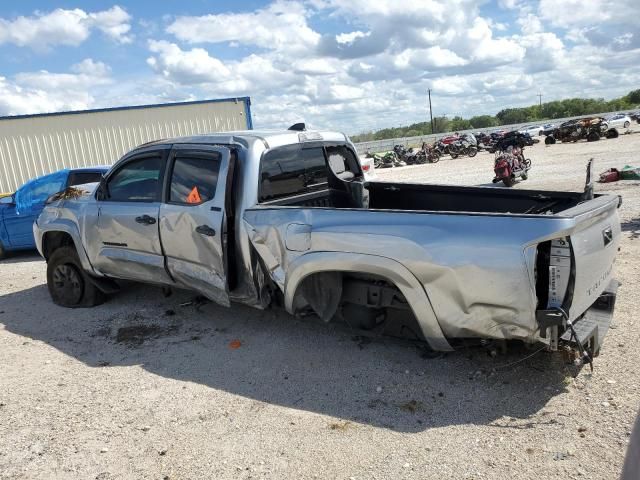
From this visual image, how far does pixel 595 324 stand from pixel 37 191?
9110mm

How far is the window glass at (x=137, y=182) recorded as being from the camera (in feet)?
17.1

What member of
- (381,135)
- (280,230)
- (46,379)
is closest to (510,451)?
(280,230)

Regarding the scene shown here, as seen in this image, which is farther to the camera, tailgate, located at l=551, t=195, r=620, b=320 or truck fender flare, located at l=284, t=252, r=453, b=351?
truck fender flare, located at l=284, t=252, r=453, b=351

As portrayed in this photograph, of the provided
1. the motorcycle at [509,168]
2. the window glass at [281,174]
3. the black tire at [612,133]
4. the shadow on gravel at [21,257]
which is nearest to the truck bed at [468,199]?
the window glass at [281,174]

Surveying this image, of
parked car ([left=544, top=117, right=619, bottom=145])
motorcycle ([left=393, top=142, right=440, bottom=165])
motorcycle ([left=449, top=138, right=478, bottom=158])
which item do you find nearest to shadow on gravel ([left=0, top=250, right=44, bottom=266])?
motorcycle ([left=393, top=142, right=440, bottom=165])

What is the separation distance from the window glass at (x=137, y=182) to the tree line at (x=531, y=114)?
90250 mm

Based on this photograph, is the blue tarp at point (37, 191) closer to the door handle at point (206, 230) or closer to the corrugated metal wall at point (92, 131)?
the door handle at point (206, 230)

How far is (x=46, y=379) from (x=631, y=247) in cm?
691

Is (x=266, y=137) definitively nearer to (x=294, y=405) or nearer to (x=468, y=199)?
(x=468, y=199)

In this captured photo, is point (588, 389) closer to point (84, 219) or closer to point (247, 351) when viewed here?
point (247, 351)

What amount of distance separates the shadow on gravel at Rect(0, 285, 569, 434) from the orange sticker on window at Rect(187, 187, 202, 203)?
51.0 inches

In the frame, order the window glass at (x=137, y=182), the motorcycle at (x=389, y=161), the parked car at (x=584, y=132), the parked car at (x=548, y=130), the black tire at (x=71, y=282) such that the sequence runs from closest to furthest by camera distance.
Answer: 1. the window glass at (x=137, y=182)
2. the black tire at (x=71, y=282)
3. the motorcycle at (x=389, y=161)
4. the parked car at (x=584, y=132)
5. the parked car at (x=548, y=130)

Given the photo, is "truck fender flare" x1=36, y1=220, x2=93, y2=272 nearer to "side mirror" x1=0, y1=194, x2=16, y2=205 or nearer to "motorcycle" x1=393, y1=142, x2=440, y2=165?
"side mirror" x1=0, y1=194, x2=16, y2=205

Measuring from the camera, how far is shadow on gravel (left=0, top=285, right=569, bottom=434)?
3.56m
